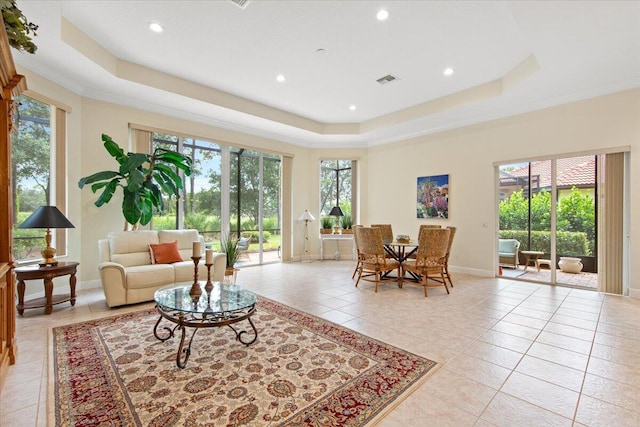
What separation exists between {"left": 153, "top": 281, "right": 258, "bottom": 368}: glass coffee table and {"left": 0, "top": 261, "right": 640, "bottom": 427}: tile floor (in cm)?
91

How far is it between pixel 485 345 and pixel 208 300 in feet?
9.01

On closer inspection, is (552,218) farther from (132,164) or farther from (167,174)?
(132,164)

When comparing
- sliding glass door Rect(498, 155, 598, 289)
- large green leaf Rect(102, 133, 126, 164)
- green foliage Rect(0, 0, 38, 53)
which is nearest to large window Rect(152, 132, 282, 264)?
large green leaf Rect(102, 133, 126, 164)

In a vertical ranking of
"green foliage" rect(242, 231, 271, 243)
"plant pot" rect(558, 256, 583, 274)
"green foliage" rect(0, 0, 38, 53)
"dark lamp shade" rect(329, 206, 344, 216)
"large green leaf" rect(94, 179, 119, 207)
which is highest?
"green foliage" rect(0, 0, 38, 53)

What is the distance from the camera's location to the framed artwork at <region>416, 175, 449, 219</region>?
21.5 feet

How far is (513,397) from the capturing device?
2057mm

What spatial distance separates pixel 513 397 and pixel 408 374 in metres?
0.71

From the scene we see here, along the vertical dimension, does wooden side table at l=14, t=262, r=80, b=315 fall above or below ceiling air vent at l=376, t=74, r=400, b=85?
below

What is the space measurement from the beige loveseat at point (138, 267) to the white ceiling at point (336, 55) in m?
2.40

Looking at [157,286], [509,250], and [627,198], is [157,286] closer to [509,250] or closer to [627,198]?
[509,250]

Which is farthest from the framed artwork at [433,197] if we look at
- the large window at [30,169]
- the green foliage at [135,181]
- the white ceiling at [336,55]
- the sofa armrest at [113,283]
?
the large window at [30,169]

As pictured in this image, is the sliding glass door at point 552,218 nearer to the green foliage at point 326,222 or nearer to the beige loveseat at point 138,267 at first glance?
the green foliage at point 326,222

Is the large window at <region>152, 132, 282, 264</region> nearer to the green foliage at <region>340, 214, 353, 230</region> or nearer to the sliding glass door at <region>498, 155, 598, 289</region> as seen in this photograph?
the green foliage at <region>340, 214, 353, 230</region>

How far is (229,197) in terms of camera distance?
667 cm
